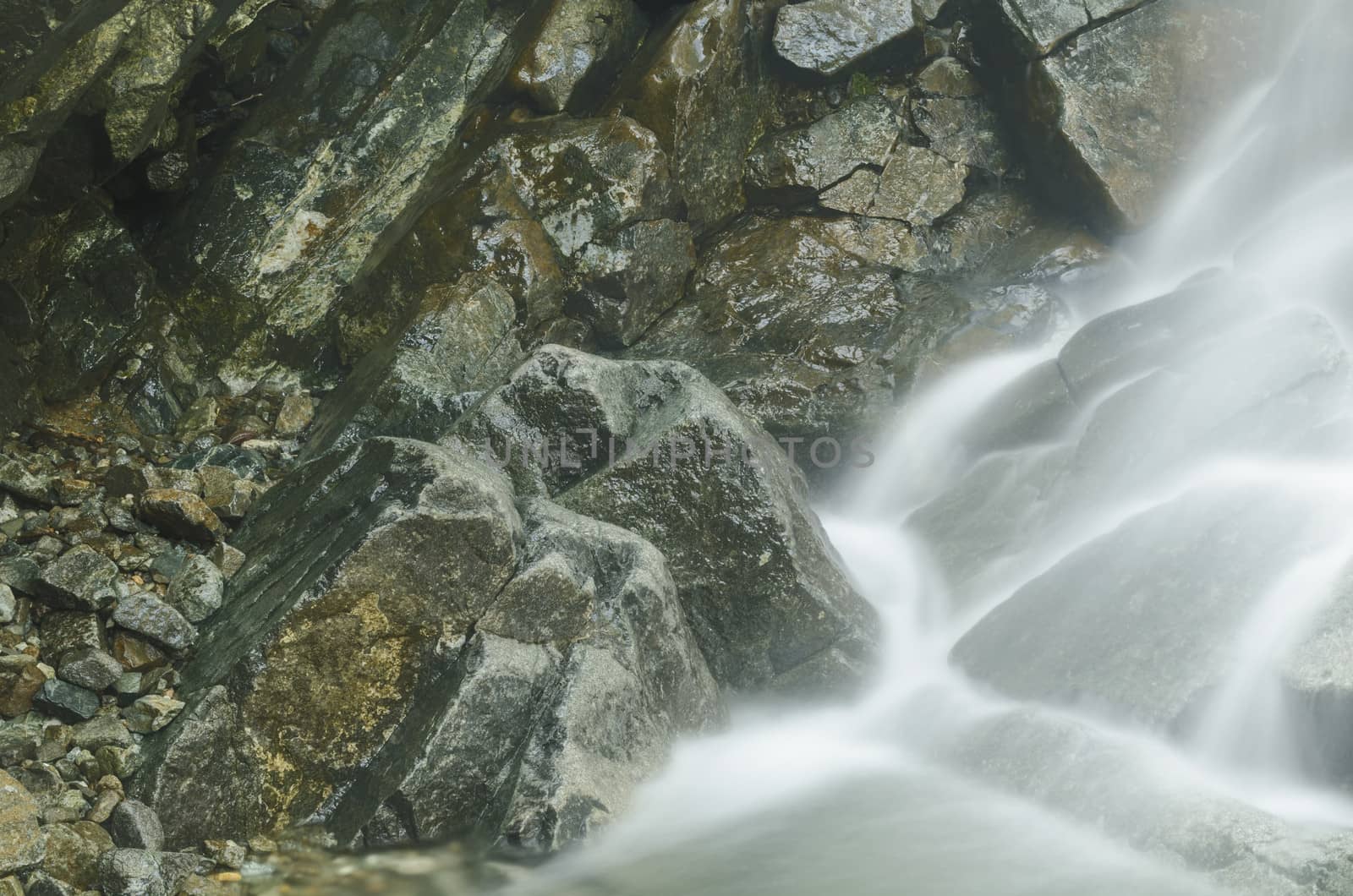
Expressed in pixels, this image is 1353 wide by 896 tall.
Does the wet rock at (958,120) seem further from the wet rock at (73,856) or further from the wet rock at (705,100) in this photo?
the wet rock at (73,856)

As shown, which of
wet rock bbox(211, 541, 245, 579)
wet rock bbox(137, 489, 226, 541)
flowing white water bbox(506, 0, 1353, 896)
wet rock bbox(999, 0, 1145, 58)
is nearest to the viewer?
flowing white water bbox(506, 0, 1353, 896)

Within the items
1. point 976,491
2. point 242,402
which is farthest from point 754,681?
point 242,402

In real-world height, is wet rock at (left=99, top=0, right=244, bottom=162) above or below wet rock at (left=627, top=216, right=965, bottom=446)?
above

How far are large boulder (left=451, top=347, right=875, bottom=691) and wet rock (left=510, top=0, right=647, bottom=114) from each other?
3352mm

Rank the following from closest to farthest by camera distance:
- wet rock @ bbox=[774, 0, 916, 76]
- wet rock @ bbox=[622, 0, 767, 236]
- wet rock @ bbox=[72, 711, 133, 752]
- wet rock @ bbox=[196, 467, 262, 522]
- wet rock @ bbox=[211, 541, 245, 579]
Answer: wet rock @ bbox=[72, 711, 133, 752], wet rock @ bbox=[211, 541, 245, 579], wet rock @ bbox=[196, 467, 262, 522], wet rock @ bbox=[622, 0, 767, 236], wet rock @ bbox=[774, 0, 916, 76]

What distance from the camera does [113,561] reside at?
4.88 m

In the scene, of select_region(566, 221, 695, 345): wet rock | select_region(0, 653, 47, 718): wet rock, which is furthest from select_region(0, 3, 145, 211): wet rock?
select_region(566, 221, 695, 345): wet rock

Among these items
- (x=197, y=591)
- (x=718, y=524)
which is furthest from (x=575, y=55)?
(x=197, y=591)

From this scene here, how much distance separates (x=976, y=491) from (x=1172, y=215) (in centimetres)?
316

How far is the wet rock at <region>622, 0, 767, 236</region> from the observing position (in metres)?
7.56

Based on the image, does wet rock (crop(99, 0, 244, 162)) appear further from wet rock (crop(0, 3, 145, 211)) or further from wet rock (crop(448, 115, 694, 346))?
wet rock (crop(448, 115, 694, 346))

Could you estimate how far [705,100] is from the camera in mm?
7785

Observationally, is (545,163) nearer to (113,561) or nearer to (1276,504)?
(113,561)

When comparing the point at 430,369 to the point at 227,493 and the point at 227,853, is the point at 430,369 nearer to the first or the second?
the point at 227,493
